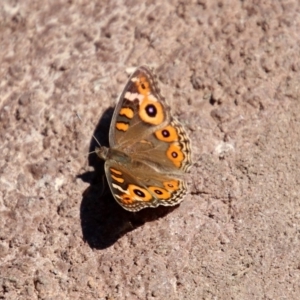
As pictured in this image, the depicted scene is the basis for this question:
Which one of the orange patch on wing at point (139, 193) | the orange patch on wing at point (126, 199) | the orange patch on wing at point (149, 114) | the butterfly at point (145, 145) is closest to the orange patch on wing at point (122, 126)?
the butterfly at point (145, 145)

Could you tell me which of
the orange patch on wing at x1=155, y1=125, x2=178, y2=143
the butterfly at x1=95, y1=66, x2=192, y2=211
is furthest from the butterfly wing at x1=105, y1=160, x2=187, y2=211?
the orange patch on wing at x1=155, y1=125, x2=178, y2=143

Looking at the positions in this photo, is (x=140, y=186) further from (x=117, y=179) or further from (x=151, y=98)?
(x=151, y=98)

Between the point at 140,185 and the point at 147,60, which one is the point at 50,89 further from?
the point at 140,185

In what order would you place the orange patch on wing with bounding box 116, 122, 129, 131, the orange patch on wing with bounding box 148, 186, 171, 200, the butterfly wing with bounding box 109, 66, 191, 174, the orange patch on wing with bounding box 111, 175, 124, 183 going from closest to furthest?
1. the orange patch on wing with bounding box 148, 186, 171, 200
2. the orange patch on wing with bounding box 111, 175, 124, 183
3. the butterfly wing with bounding box 109, 66, 191, 174
4. the orange patch on wing with bounding box 116, 122, 129, 131

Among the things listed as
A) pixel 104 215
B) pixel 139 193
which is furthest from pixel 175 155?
pixel 104 215

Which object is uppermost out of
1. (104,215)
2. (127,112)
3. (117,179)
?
(127,112)

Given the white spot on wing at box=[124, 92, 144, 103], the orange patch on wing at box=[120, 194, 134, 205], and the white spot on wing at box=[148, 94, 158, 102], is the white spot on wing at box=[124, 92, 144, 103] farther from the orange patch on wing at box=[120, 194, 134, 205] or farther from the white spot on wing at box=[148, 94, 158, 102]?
the orange patch on wing at box=[120, 194, 134, 205]
